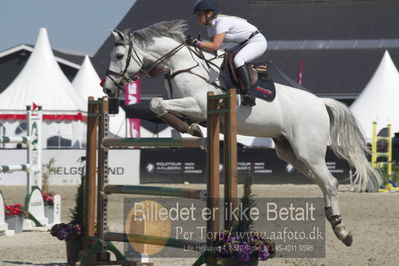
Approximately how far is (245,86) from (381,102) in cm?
1478

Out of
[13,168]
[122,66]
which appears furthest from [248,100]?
[13,168]

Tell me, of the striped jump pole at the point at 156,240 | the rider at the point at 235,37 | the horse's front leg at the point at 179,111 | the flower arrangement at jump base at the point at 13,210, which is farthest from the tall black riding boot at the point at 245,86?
the flower arrangement at jump base at the point at 13,210

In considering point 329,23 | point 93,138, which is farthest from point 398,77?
point 93,138

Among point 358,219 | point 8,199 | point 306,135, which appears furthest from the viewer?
point 8,199

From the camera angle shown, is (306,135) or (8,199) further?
(8,199)

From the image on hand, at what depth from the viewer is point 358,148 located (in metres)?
7.62

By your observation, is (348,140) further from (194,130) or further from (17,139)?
(17,139)

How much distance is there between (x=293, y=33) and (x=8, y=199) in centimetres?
2371

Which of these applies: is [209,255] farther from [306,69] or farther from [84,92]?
[306,69]

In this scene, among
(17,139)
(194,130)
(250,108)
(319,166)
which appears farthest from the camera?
(17,139)

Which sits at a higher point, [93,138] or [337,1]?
[337,1]

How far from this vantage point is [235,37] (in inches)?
264

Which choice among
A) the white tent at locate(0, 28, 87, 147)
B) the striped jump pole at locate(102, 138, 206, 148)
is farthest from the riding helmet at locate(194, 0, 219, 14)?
the white tent at locate(0, 28, 87, 147)

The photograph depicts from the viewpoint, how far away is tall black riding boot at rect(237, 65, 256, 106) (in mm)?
6511
